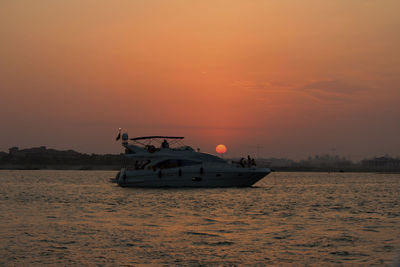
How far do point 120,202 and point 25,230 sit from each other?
16.5m

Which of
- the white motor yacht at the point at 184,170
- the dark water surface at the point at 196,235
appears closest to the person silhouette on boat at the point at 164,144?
the white motor yacht at the point at 184,170

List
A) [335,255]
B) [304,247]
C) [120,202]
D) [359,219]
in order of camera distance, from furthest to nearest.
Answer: [120,202]
[359,219]
[304,247]
[335,255]

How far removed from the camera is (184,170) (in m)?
53.5

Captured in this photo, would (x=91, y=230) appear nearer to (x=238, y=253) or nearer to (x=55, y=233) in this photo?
(x=55, y=233)

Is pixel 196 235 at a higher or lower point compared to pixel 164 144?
lower

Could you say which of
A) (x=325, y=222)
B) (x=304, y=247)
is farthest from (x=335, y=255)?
(x=325, y=222)

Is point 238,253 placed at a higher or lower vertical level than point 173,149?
lower

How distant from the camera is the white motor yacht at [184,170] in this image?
2099 inches

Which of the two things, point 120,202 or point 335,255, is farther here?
point 120,202

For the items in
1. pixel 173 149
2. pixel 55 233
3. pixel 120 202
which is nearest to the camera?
pixel 55 233

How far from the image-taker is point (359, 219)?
96.3 ft

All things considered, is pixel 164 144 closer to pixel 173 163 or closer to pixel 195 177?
pixel 173 163

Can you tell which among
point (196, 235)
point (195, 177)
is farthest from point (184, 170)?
point (196, 235)

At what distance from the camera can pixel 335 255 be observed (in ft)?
58.4
